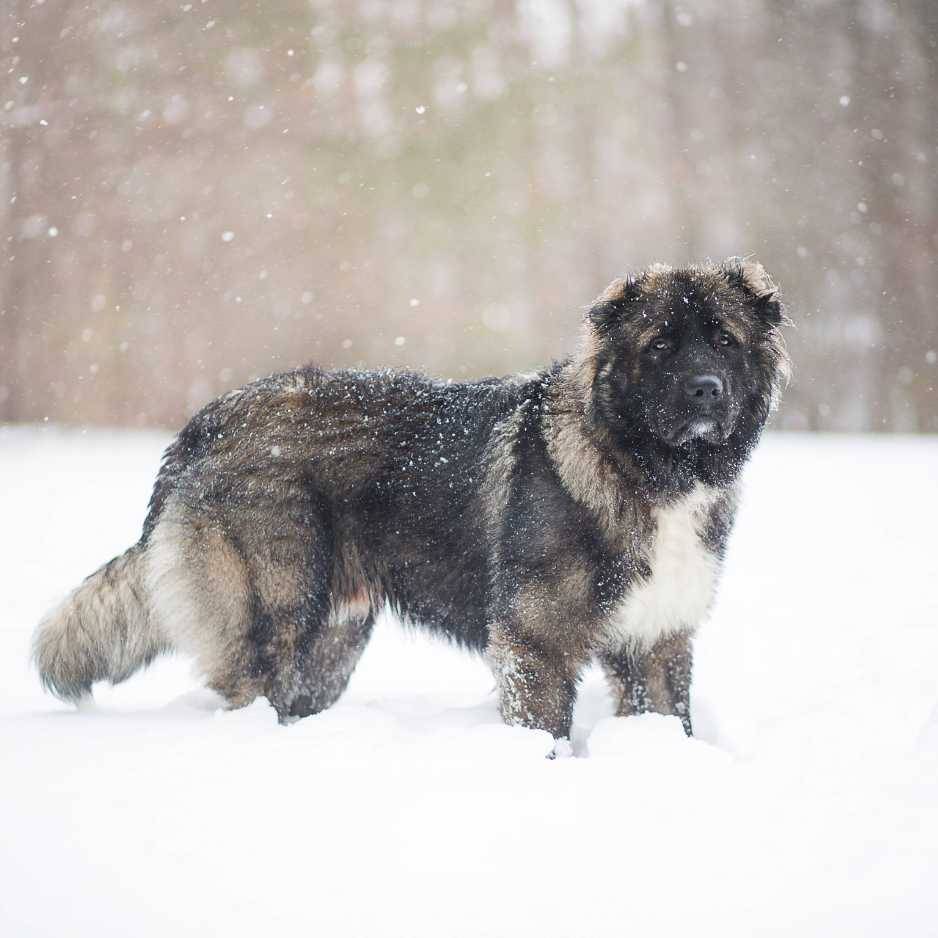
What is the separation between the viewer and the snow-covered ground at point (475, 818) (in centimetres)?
205

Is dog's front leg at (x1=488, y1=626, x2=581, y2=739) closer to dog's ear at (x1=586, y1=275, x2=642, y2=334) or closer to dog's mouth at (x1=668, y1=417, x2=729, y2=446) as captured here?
dog's mouth at (x1=668, y1=417, x2=729, y2=446)

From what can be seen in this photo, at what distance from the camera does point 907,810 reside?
240 cm

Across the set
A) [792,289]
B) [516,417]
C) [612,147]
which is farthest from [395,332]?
[516,417]

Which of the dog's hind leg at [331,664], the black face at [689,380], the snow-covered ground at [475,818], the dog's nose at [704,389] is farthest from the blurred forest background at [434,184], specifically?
the snow-covered ground at [475,818]

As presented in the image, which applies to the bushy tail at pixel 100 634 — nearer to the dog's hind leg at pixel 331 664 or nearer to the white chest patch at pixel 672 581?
the dog's hind leg at pixel 331 664

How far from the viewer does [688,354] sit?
331 cm

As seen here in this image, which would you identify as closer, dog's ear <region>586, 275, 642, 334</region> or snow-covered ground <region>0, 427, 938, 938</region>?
snow-covered ground <region>0, 427, 938, 938</region>

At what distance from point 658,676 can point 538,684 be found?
1.99 feet

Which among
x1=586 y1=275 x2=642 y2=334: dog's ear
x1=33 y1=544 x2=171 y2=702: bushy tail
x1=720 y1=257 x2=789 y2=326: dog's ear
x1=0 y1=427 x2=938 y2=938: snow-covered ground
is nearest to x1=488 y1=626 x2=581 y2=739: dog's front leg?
x1=0 y1=427 x2=938 y2=938: snow-covered ground

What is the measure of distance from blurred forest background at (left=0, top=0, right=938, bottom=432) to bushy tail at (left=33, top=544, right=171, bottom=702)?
11125 millimetres

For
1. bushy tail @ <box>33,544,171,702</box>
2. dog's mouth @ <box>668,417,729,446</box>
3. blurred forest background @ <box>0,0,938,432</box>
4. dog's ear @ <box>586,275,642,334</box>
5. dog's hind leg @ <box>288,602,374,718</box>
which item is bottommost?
dog's hind leg @ <box>288,602,374,718</box>

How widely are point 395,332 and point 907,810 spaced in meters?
13.1

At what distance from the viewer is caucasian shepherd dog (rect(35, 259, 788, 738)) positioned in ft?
10.7

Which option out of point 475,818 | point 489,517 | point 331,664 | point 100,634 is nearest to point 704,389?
point 489,517
